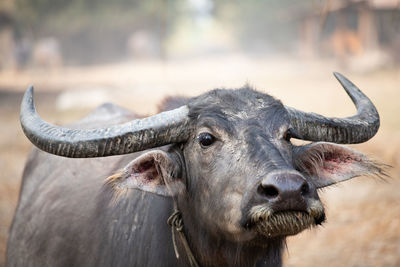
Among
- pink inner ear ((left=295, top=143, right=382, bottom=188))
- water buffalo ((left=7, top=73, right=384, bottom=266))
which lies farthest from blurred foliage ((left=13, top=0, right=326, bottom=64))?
pink inner ear ((left=295, top=143, right=382, bottom=188))

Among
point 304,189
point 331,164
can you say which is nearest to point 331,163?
point 331,164

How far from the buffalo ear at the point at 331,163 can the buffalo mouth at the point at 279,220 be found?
673mm

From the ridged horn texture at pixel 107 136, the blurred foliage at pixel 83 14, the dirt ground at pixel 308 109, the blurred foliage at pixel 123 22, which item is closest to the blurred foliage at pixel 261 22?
the blurred foliage at pixel 123 22

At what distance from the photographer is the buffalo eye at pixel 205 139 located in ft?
10.2

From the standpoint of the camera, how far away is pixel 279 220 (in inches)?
104

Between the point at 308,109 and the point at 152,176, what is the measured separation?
1317cm

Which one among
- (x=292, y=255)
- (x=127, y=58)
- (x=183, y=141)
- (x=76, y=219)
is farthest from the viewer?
(x=127, y=58)

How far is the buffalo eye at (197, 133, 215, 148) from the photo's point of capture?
3111 millimetres

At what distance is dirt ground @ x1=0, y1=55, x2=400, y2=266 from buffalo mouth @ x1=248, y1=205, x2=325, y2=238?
4.05 feet

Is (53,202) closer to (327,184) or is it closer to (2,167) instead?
(327,184)

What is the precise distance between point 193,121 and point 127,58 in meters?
44.3

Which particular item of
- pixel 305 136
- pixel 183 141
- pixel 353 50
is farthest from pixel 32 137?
pixel 353 50

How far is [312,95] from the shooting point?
62.1 feet

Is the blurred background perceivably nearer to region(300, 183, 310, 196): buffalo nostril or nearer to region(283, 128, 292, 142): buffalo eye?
region(283, 128, 292, 142): buffalo eye
